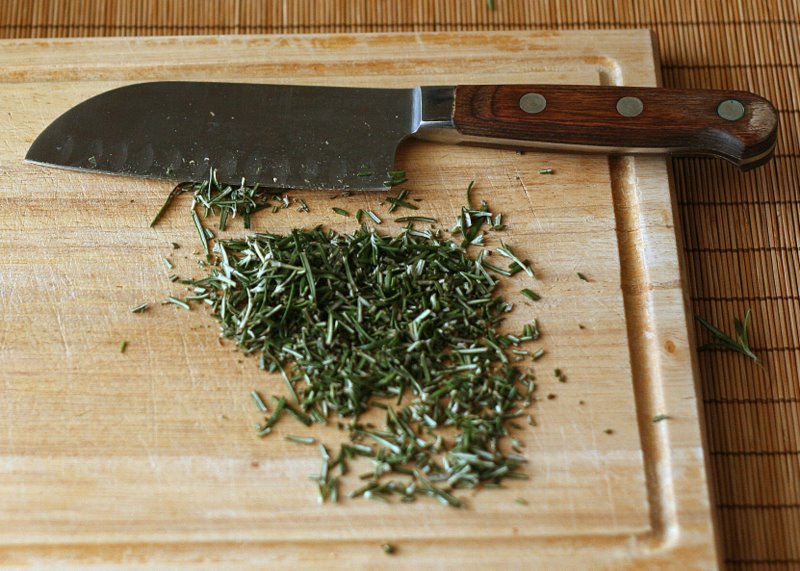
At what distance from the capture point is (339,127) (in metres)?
2.18

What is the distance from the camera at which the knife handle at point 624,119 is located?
2.11 meters

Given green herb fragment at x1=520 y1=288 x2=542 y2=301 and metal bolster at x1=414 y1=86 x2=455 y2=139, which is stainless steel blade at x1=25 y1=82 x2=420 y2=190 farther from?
green herb fragment at x1=520 y1=288 x2=542 y2=301

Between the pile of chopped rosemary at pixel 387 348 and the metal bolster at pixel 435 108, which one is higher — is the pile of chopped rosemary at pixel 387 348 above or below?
below

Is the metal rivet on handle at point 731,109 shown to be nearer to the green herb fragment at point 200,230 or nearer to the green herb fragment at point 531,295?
the green herb fragment at point 531,295

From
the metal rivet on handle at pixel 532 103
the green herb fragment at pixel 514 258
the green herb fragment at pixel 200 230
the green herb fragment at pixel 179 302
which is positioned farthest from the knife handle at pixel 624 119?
the green herb fragment at pixel 179 302

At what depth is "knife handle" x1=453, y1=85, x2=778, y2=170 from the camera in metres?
2.11

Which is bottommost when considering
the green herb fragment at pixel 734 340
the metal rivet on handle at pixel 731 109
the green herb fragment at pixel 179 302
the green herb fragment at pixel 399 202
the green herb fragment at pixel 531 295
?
the green herb fragment at pixel 734 340

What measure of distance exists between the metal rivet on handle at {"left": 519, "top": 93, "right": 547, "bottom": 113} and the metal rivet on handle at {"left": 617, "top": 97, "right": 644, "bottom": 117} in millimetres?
213

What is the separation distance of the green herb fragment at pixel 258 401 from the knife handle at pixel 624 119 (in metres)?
0.94

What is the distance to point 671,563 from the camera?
5.96 feet

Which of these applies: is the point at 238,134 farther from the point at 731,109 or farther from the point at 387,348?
the point at 731,109

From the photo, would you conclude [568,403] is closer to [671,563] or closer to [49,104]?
[671,563]

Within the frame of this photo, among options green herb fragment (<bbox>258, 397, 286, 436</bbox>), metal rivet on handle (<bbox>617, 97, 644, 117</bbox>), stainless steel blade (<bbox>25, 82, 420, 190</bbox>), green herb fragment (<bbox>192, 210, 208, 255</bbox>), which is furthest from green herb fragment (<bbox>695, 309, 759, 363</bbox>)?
green herb fragment (<bbox>192, 210, 208, 255</bbox>)

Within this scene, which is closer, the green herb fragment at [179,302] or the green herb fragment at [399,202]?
the green herb fragment at [179,302]
